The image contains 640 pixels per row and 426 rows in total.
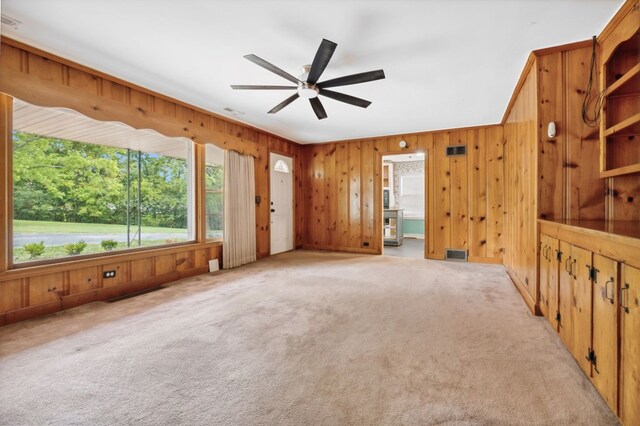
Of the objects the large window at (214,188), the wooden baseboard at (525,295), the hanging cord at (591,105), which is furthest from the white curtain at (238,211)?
the hanging cord at (591,105)

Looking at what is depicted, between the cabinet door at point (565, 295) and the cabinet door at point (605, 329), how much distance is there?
1.25 ft

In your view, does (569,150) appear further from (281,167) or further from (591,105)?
(281,167)

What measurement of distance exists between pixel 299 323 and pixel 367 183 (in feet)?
13.6

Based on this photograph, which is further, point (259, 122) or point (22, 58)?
point (259, 122)

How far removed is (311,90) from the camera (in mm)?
2871

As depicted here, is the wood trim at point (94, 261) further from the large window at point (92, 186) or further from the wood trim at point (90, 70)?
the wood trim at point (90, 70)

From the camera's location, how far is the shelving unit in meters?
2.13

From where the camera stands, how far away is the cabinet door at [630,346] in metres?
1.16

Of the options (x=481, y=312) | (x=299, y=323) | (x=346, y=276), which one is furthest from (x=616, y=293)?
(x=346, y=276)

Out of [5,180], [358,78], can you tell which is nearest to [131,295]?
[5,180]

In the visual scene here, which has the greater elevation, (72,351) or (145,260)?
(145,260)

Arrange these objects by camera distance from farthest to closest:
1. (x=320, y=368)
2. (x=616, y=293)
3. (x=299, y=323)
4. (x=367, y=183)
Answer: (x=367, y=183) → (x=299, y=323) → (x=320, y=368) → (x=616, y=293)

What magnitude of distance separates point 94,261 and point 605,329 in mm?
4274

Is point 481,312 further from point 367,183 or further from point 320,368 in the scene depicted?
point 367,183
